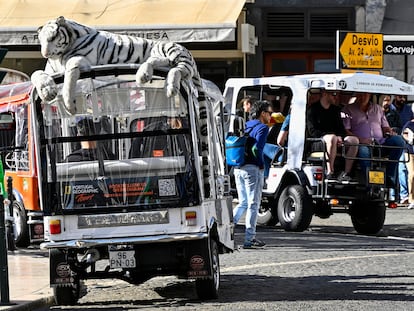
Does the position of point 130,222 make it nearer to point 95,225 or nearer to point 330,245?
point 95,225

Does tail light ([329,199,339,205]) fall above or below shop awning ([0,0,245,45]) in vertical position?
below

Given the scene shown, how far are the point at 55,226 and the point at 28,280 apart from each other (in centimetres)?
218

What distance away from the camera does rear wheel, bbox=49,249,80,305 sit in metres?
11.6

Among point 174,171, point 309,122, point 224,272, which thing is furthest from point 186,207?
point 309,122

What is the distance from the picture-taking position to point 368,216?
18906 millimetres

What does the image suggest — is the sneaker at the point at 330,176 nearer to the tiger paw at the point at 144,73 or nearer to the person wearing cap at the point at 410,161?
the person wearing cap at the point at 410,161

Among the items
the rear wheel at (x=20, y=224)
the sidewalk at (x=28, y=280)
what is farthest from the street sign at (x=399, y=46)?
the sidewalk at (x=28, y=280)

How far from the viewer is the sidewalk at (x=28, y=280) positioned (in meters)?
11.8

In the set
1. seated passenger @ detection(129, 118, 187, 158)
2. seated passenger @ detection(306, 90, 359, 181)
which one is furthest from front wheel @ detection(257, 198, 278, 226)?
seated passenger @ detection(129, 118, 187, 158)

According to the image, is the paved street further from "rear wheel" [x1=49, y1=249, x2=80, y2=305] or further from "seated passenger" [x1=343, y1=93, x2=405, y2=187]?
"seated passenger" [x1=343, y1=93, x2=405, y2=187]

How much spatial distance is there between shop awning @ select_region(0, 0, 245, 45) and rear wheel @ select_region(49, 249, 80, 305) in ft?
44.6

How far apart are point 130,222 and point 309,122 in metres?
7.47

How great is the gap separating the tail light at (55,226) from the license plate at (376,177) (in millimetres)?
7518

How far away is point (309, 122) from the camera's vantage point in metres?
18.6
